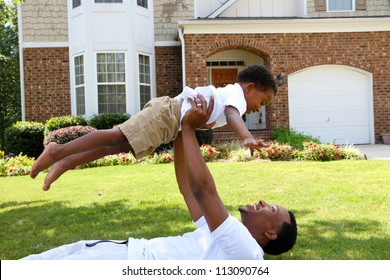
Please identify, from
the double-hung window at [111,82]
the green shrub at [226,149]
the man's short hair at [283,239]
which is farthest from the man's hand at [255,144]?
the double-hung window at [111,82]

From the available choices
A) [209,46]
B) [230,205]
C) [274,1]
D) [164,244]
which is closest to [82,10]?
[209,46]

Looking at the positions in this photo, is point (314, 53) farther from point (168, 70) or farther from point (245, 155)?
point (245, 155)

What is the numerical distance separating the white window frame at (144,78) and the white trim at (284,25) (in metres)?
1.96

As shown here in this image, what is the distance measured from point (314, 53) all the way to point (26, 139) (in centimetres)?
925

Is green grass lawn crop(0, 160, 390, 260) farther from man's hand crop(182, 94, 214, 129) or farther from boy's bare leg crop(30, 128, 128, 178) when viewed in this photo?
man's hand crop(182, 94, 214, 129)

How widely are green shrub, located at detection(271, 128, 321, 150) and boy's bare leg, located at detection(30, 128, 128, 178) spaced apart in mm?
8790

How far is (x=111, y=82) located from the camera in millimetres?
14250

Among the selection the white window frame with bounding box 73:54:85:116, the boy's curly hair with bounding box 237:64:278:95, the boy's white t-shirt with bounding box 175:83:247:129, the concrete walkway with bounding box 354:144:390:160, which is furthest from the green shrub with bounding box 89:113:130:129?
the boy's white t-shirt with bounding box 175:83:247:129

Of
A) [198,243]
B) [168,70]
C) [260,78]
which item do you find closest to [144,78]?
[168,70]

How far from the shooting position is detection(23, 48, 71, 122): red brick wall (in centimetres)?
1488

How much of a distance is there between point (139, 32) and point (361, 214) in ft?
36.4

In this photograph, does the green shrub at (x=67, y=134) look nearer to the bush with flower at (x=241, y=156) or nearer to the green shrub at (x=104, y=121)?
the green shrub at (x=104, y=121)
